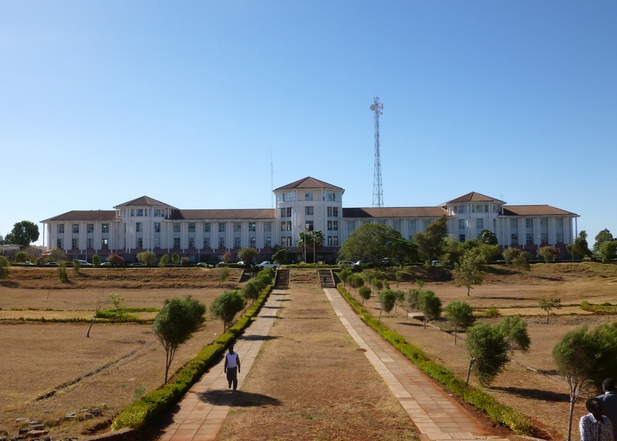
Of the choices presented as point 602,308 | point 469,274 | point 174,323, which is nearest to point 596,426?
point 174,323

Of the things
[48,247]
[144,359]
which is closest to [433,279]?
[144,359]

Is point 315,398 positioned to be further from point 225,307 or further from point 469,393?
point 225,307

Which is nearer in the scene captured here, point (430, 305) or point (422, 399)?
point (422, 399)

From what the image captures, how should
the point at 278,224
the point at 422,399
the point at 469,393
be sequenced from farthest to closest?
the point at 278,224
the point at 422,399
the point at 469,393

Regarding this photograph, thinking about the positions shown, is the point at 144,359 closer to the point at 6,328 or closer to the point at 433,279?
the point at 6,328

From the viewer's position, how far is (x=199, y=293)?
48188 millimetres

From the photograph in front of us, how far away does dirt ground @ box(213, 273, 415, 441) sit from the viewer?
420 inches

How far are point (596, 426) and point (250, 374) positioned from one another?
11717 mm

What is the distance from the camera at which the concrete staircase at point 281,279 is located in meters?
52.9

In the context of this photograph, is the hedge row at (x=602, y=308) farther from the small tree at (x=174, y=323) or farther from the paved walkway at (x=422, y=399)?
the small tree at (x=174, y=323)

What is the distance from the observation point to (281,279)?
2186 inches

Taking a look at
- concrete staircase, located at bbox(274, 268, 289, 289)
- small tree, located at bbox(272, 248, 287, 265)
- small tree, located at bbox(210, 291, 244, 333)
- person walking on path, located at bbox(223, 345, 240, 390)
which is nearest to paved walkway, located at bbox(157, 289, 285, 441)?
person walking on path, located at bbox(223, 345, 240, 390)

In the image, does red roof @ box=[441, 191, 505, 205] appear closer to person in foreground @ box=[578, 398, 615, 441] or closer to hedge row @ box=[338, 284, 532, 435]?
hedge row @ box=[338, 284, 532, 435]

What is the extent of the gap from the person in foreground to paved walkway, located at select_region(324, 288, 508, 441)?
3.82 metres
